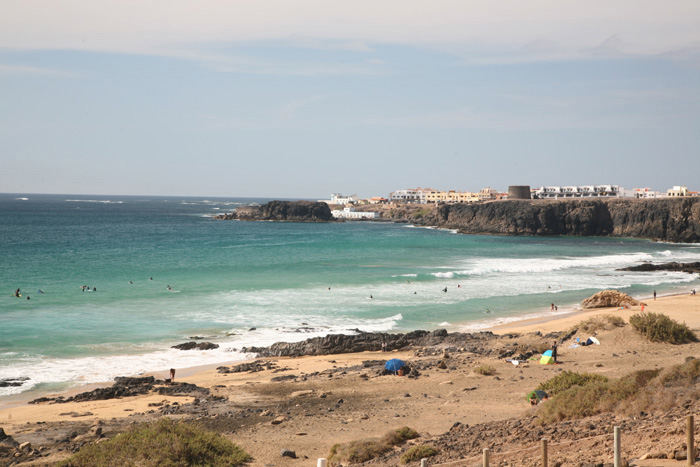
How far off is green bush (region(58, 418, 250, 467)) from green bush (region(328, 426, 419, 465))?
2.04 metres

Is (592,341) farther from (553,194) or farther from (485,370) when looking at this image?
(553,194)

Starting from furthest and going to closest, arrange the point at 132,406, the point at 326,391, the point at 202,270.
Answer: the point at 202,270 < the point at 326,391 < the point at 132,406

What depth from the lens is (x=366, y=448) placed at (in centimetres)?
1228

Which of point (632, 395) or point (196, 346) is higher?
point (632, 395)

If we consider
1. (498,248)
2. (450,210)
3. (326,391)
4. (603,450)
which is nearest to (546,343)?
(326,391)

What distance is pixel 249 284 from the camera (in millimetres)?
43812

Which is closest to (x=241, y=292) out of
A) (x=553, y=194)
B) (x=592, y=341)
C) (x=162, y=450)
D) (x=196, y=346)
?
(x=196, y=346)

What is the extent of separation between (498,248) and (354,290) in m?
39.2

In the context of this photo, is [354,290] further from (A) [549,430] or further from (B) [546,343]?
(A) [549,430]

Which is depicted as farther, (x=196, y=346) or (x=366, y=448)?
(x=196, y=346)

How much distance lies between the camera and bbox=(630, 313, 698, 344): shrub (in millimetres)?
22922

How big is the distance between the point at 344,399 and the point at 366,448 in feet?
18.2

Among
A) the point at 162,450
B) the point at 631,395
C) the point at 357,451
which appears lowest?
the point at 357,451

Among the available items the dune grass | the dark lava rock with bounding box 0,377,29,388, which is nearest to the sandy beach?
the dune grass
